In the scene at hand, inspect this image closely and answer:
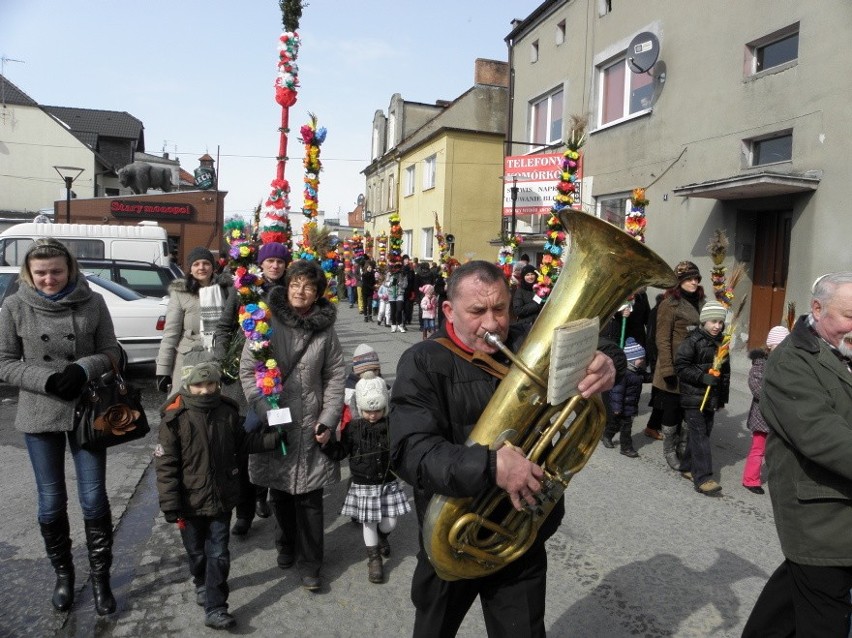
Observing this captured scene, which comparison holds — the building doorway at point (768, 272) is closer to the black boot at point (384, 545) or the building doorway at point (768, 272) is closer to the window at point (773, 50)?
the window at point (773, 50)

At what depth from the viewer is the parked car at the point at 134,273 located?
10805mm

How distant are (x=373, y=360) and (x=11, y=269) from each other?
24.1 ft

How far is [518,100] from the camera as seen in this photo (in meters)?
18.4

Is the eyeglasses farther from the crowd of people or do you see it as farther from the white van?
the white van

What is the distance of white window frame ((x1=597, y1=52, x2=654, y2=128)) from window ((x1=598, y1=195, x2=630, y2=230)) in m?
1.54

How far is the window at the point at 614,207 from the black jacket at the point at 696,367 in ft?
26.1

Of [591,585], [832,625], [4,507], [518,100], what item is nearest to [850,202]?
[591,585]

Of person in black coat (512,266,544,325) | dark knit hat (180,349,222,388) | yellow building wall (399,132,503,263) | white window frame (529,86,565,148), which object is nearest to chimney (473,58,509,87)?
yellow building wall (399,132,503,263)

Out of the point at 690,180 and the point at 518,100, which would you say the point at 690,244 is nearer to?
the point at 690,180

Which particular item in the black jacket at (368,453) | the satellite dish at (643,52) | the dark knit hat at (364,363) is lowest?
the black jacket at (368,453)

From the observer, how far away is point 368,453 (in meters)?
3.97

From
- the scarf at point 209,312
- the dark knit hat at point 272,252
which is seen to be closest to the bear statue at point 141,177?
the scarf at point 209,312

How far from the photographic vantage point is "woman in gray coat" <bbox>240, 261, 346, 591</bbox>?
369 cm

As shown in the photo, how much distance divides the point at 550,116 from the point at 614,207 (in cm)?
451
